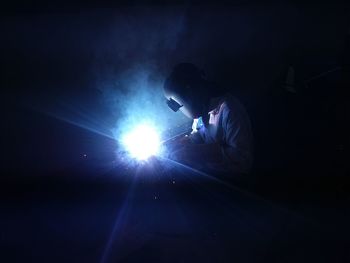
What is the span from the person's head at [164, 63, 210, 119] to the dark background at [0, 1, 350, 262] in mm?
475


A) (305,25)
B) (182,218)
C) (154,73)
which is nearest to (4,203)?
(182,218)

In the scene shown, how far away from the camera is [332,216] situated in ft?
Answer: 9.70

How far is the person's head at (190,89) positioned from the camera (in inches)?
123

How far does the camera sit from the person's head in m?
3.14

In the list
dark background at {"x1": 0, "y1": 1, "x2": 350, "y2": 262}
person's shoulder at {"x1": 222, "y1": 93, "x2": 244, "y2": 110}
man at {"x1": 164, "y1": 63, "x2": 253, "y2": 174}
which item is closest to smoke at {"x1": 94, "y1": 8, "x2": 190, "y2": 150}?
dark background at {"x1": 0, "y1": 1, "x2": 350, "y2": 262}

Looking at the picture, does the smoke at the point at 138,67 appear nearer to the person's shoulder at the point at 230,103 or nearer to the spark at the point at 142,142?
the spark at the point at 142,142

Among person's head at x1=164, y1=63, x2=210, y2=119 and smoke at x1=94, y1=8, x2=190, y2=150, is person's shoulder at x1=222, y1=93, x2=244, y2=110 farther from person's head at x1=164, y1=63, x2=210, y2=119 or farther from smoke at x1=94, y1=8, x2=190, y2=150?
smoke at x1=94, y1=8, x2=190, y2=150

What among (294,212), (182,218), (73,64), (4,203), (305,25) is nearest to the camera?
(294,212)

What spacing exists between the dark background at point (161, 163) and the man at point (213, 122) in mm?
114

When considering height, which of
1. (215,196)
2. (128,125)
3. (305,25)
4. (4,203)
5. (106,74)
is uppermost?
(305,25)

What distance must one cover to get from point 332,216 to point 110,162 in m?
2.37

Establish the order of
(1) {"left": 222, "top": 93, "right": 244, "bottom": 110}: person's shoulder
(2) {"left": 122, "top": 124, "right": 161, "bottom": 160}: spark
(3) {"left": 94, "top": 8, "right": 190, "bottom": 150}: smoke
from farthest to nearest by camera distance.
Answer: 1. (3) {"left": 94, "top": 8, "right": 190, "bottom": 150}: smoke
2. (2) {"left": 122, "top": 124, "right": 161, "bottom": 160}: spark
3. (1) {"left": 222, "top": 93, "right": 244, "bottom": 110}: person's shoulder

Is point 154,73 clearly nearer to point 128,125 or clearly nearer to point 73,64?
point 128,125

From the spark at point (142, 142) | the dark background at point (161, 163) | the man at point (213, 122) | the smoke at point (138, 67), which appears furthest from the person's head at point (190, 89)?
the smoke at point (138, 67)
